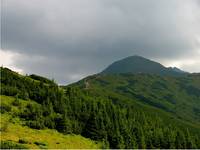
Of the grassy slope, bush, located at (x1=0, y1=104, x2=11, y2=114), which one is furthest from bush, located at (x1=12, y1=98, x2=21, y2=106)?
bush, located at (x1=0, y1=104, x2=11, y2=114)

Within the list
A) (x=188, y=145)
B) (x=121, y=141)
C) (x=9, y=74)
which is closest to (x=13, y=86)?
(x=9, y=74)

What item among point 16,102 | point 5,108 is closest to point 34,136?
point 5,108

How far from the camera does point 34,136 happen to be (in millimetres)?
105625

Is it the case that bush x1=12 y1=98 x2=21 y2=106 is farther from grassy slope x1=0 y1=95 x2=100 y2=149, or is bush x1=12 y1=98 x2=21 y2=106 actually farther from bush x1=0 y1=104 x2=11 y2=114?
bush x1=0 y1=104 x2=11 y2=114

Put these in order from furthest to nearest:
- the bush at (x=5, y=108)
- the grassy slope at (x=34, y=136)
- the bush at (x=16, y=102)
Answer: the bush at (x=16, y=102) → the bush at (x=5, y=108) → the grassy slope at (x=34, y=136)

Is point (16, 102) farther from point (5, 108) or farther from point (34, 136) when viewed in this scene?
point (34, 136)

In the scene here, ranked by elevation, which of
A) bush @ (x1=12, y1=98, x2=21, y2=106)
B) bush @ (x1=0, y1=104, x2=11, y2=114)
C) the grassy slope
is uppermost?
bush @ (x1=12, y1=98, x2=21, y2=106)

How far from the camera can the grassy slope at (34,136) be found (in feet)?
322

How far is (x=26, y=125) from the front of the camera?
116 metres

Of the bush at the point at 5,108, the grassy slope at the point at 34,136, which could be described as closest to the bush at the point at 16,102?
the grassy slope at the point at 34,136

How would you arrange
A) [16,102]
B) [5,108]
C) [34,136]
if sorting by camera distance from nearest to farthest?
[34,136]
[5,108]
[16,102]

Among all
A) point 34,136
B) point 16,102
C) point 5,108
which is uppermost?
point 16,102

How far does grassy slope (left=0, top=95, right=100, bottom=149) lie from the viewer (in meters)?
98.1

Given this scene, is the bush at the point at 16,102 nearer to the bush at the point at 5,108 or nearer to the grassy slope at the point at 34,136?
the grassy slope at the point at 34,136
